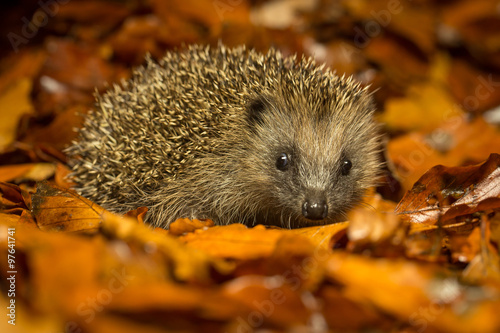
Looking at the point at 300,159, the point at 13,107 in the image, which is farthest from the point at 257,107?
the point at 13,107

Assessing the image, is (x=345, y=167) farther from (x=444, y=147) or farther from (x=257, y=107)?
(x=444, y=147)

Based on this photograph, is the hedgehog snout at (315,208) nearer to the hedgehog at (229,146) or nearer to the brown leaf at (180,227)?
the hedgehog at (229,146)

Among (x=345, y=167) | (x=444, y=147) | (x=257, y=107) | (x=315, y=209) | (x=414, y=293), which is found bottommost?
(x=414, y=293)

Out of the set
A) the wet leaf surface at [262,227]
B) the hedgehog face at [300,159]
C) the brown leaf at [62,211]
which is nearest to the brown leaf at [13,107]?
the wet leaf surface at [262,227]

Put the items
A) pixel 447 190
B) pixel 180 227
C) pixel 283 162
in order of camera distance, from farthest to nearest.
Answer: pixel 283 162, pixel 447 190, pixel 180 227

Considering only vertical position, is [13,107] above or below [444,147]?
below

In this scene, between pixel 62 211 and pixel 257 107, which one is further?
pixel 257 107

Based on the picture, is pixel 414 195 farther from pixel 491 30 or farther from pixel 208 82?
pixel 491 30

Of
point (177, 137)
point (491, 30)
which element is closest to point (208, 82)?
point (177, 137)
